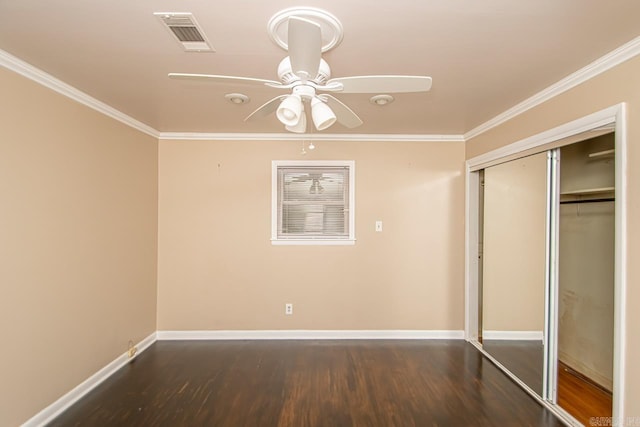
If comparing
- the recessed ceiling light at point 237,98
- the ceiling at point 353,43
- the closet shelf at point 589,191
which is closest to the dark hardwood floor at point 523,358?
the closet shelf at point 589,191

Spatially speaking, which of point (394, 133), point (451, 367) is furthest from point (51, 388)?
point (394, 133)

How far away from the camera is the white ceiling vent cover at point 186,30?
1398 mm

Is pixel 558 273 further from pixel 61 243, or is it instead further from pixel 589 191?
pixel 61 243

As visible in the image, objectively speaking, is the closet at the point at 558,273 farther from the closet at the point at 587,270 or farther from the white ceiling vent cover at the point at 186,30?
the white ceiling vent cover at the point at 186,30

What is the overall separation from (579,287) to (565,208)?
72 cm

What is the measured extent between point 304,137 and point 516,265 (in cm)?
252

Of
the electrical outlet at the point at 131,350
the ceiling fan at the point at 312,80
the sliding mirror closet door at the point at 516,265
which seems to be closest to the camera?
the ceiling fan at the point at 312,80

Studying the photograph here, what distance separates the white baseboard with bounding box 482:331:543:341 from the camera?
2.42 meters

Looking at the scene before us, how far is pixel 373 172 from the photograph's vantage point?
3514mm

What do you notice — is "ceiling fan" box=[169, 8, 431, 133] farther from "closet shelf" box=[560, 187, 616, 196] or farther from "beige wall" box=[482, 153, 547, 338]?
"closet shelf" box=[560, 187, 616, 196]

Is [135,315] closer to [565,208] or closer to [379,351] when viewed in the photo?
[379,351]

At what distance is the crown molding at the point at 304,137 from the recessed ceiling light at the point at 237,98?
99cm

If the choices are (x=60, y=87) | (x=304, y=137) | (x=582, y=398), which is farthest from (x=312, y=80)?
(x=582, y=398)

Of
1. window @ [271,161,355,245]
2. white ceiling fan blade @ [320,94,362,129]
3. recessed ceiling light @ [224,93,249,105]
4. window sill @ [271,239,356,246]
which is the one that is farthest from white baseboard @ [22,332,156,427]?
white ceiling fan blade @ [320,94,362,129]
